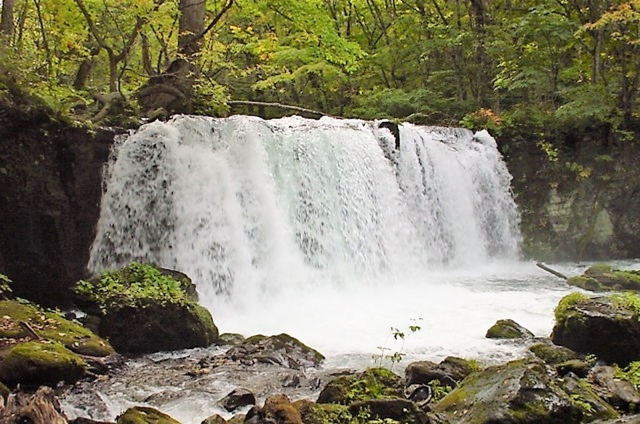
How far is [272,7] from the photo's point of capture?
1247 centimetres

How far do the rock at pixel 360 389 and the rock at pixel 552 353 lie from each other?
7.70ft

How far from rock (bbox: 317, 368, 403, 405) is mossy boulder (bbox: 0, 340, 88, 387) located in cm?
254

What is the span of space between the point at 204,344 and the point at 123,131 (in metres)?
4.36

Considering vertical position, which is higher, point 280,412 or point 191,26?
point 191,26

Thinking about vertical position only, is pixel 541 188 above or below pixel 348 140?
below

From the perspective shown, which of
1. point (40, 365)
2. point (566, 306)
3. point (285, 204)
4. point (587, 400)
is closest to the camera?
point (587, 400)

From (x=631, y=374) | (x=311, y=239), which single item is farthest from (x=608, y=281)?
(x=631, y=374)

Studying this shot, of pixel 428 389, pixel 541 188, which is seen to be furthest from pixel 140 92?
pixel 541 188

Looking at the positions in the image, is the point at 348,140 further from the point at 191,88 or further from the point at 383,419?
the point at 383,419

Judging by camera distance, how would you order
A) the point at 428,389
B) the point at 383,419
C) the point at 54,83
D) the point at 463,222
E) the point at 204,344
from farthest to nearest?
the point at 463,222, the point at 54,83, the point at 204,344, the point at 428,389, the point at 383,419

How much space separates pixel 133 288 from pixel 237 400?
3099 mm

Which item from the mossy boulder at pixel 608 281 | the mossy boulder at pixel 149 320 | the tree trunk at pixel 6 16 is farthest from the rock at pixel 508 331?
the tree trunk at pixel 6 16

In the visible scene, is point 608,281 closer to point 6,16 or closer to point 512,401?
point 512,401

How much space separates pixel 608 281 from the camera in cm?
1151
